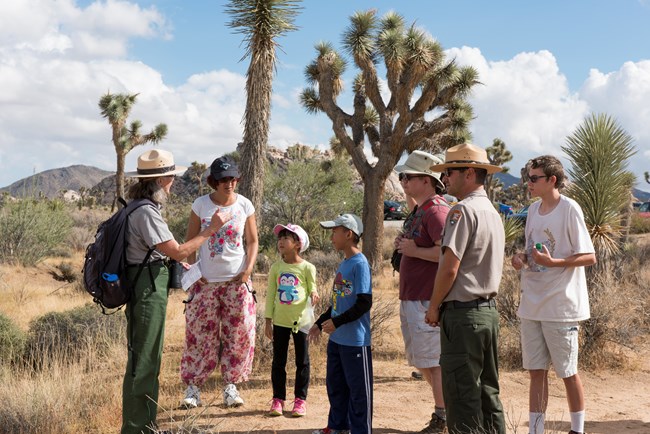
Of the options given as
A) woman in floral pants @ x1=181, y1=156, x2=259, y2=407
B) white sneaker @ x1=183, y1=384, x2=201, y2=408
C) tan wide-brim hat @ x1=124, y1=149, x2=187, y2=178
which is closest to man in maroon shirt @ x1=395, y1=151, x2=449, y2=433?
woman in floral pants @ x1=181, y1=156, x2=259, y2=407

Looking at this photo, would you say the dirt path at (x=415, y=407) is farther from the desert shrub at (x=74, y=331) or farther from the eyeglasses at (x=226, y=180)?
the desert shrub at (x=74, y=331)

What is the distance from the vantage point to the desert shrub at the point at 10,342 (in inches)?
269

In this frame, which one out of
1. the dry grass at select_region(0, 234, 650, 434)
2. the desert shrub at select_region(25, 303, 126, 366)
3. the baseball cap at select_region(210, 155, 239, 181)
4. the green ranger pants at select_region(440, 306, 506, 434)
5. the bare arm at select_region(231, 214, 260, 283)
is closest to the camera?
the green ranger pants at select_region(440, 306, 506, 434)

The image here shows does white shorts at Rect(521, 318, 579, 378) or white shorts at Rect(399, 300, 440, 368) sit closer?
white shorts at Rect(521, 318, 579, 378)

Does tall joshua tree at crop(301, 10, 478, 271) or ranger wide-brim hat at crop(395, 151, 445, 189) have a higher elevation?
tall joshua tree at crop(301, 10, 478, 271)

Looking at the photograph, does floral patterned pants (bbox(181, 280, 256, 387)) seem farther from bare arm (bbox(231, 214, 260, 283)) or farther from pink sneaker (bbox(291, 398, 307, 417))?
pink sneaker (bbox(291, 398, 307, 417))

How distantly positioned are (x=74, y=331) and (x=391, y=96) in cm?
1186

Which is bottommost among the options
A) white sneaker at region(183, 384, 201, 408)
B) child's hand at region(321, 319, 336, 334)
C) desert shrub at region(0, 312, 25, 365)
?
white sneaker at region(183, 384, 201, 408)

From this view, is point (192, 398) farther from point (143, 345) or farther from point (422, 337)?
point (422, 337)

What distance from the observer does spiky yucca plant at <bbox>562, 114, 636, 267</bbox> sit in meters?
7.50

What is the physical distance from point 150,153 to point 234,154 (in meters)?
31.4

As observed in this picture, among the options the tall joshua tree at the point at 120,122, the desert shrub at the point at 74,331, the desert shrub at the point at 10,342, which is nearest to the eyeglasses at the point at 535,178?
the desert shrub at the point at 74,331

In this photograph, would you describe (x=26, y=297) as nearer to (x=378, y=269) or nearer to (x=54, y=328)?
(x=54, y=328)

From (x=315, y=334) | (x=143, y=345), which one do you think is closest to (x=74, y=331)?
(x=143, y=345)
